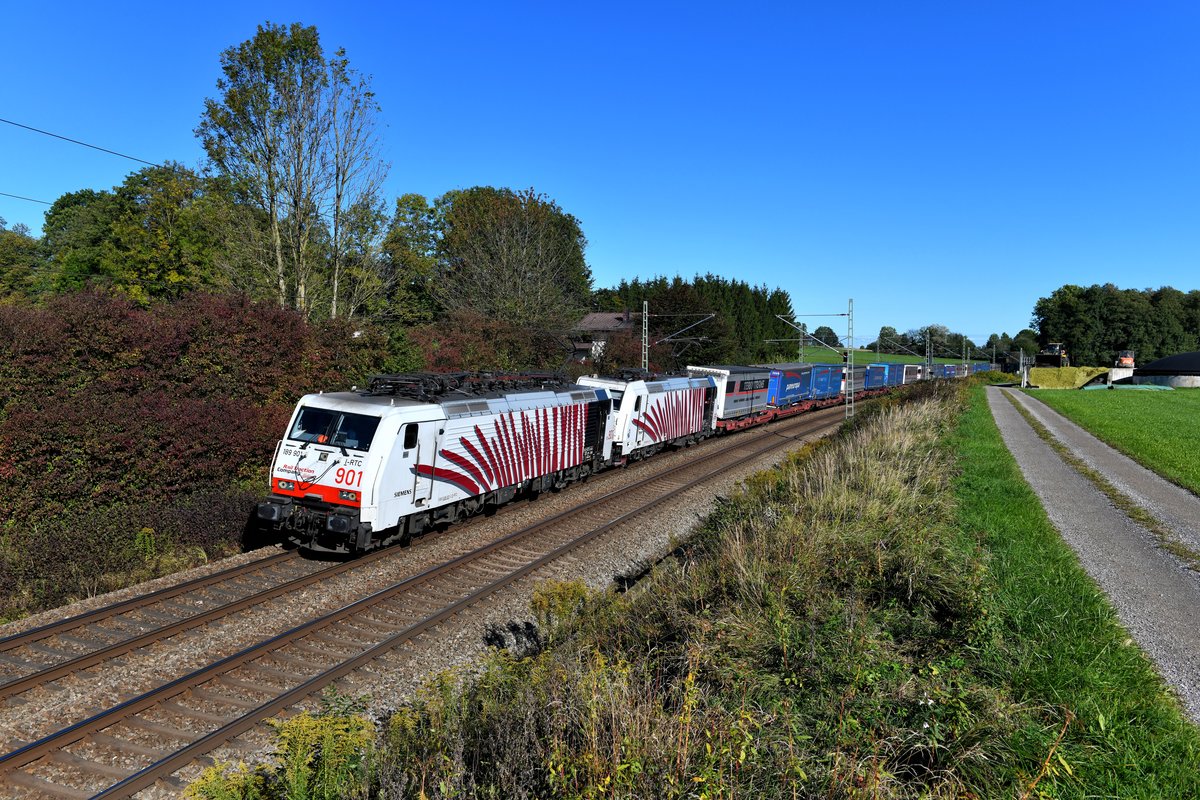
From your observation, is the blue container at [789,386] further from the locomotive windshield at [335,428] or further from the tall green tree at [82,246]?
the tall green tree at [82,246]

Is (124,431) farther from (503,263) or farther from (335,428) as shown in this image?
(503,263)

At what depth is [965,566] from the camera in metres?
8.32

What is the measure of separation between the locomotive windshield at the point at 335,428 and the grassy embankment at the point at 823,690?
190 inches

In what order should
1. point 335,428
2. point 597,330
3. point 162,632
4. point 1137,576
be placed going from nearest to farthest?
1. point 162,632
2. point 1137,576
3. point 335,428
4. point 597,330

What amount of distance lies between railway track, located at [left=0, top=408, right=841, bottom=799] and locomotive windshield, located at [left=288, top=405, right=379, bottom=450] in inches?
86.7

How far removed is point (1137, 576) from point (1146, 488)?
26.7 ft

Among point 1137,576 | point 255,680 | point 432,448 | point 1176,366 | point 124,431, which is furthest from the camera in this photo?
point 1176,366

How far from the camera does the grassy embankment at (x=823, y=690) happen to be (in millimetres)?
4551

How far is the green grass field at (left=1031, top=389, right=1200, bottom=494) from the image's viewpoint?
18.1 m

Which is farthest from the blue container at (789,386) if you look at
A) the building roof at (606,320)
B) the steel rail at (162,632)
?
the steel rail at (162,632)

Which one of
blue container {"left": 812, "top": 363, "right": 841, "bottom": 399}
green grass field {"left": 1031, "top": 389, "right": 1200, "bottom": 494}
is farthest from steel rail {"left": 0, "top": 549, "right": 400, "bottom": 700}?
blue container {"left": 812, "top": 363, "right": 841, "bottom": 399}

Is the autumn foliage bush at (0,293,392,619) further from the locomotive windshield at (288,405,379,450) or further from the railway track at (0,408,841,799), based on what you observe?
the railway track at (0,408,841,799)

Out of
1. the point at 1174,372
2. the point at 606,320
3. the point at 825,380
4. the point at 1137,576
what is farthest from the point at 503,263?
the point at 1174,372

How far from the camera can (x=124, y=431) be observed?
13.8m
